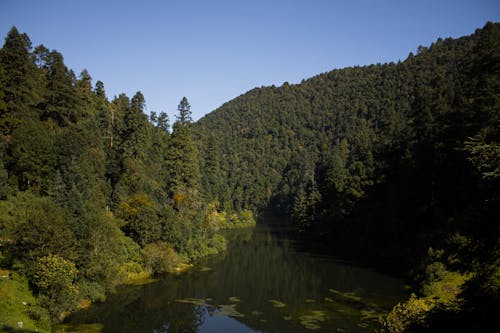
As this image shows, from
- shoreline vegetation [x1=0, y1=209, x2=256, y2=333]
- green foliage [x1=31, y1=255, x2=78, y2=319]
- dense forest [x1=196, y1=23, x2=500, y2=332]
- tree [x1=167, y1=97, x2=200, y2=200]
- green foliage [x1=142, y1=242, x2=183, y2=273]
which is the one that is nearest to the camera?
dense forest [x1=196, y1=23, x2=500, y2=332]

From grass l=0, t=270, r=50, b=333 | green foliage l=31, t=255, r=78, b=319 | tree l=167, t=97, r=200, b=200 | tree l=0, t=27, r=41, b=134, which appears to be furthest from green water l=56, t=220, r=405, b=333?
tree l=0, t=27, r=41, b=134

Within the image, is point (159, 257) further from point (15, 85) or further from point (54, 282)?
point (15, 85)

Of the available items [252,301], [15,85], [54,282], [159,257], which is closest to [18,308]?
[54,282]

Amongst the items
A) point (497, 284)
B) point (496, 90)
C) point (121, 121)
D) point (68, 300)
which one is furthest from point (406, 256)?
point (121, 121)

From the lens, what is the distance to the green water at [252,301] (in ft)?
105

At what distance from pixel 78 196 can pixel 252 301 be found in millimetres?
21193

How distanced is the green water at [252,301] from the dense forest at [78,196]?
11.0 feet

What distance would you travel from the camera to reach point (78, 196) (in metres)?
39.2

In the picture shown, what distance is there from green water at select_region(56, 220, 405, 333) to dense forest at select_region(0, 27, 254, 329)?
3.36 metres

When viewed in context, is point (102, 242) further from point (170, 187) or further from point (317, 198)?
point (317, 198)

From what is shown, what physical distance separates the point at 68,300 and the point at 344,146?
156m

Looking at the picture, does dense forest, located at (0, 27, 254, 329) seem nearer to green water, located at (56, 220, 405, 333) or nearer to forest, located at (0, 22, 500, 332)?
forest, located at (0, 22, 500, 332)

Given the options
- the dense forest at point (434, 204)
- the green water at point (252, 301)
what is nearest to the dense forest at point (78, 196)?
the green water at point (252, 301)

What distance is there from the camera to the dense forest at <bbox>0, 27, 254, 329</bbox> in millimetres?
31344
